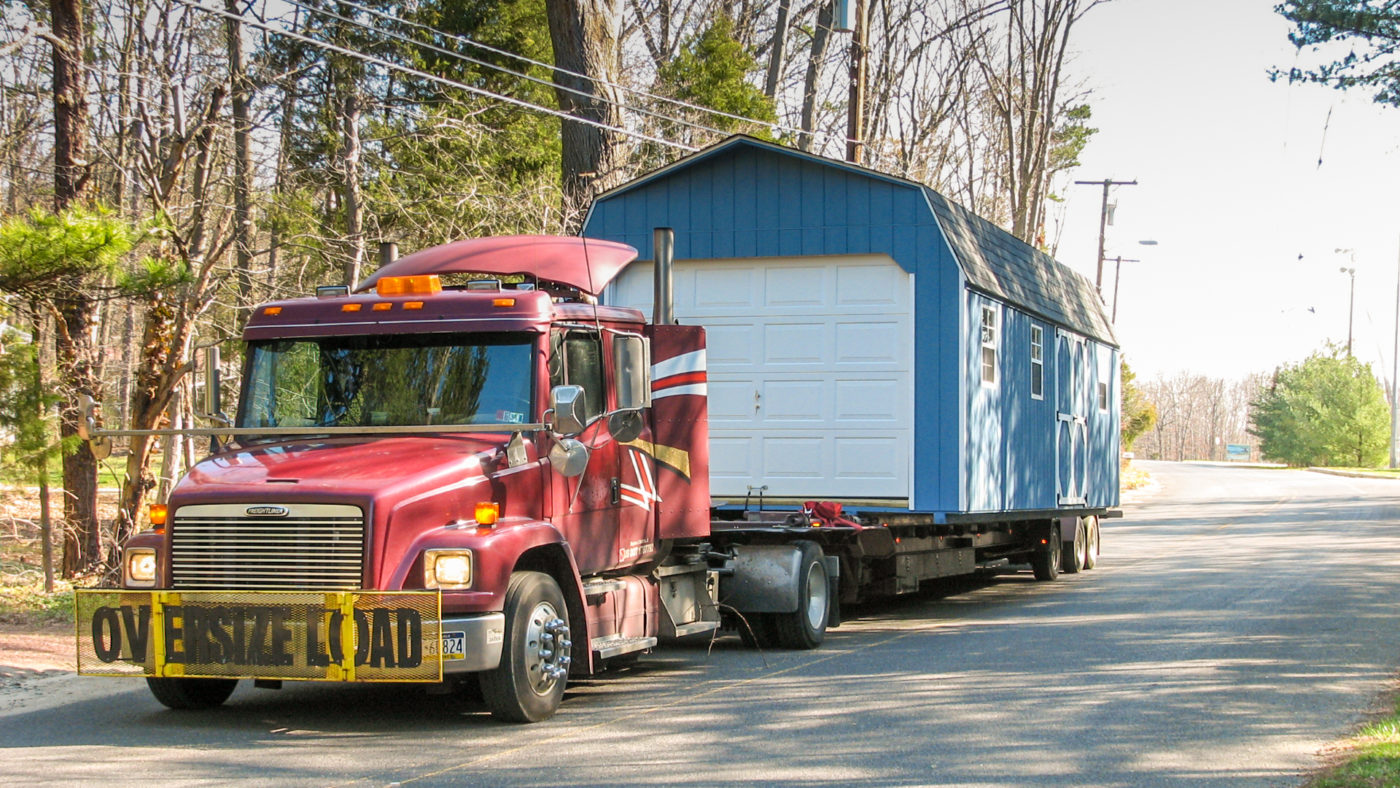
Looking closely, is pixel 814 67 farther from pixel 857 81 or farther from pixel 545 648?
pixel 545 648

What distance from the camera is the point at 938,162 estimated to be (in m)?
41.0

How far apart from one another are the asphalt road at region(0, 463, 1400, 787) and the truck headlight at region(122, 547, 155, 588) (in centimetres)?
85

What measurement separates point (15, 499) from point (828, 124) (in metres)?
23.4

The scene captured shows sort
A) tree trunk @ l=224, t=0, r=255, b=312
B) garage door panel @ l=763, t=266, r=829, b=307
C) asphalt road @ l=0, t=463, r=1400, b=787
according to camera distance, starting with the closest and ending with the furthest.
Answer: asphalt road @ l=0, t=463, r=1400, b=787
garage door panel @ l=763, t=266, r=829, b=307
tree trunk @ l=224, t=0, r=255, b=312

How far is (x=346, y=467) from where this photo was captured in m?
7.81

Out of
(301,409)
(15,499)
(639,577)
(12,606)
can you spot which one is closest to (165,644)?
(301,409)

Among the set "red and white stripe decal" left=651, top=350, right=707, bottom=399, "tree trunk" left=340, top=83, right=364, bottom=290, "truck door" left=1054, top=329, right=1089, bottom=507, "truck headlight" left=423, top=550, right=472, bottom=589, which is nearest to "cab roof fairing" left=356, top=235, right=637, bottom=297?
"red and white stripe decal" left=651, top=350, right=707, bottom=399

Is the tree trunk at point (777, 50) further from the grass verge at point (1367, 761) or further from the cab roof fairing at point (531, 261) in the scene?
the grass verge at point (1367, 761)

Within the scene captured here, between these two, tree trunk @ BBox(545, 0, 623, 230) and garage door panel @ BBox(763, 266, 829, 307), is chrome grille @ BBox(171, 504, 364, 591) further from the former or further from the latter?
tree trunk @ BBox(545, 0, 623, 230)

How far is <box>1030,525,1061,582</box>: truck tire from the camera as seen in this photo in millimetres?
18203

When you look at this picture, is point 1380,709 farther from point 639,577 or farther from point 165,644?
point 165,644

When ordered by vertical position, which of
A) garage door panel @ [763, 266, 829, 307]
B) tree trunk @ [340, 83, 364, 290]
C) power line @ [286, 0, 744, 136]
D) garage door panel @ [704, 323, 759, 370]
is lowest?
garage door panel @ [704, 323, 759, 370]

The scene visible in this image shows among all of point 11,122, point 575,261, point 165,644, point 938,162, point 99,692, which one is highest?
point 938,162

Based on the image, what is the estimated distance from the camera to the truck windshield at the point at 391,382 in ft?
28.0
